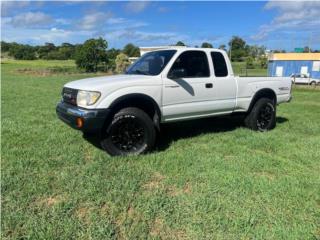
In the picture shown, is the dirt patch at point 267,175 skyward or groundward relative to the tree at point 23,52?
groundward

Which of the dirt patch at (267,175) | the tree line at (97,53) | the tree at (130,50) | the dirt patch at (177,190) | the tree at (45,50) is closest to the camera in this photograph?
the dirt patch at (177,190)

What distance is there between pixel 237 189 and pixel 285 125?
15.6ft

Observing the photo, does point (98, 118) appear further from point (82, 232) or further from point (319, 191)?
point (319, 191)

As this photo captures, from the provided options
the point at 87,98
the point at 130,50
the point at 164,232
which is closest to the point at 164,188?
the point at 164,232

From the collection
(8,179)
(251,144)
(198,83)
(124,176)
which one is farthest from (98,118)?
(251,144)

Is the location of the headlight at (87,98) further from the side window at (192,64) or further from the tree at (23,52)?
the tree at (23,52)

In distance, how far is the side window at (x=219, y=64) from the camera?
658 centimetres

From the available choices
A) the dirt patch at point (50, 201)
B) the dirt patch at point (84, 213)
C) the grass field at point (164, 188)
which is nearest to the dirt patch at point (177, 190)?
the grass field at point (164, 188)

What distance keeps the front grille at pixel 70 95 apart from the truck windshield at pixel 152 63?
4.36ft

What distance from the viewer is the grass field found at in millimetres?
3338

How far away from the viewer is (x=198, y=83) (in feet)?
20.3

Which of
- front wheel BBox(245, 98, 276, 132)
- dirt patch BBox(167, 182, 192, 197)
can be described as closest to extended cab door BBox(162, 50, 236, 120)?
front wheel BBox(245, 98, 276, 132)

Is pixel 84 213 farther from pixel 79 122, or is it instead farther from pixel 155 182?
pixel 79 122

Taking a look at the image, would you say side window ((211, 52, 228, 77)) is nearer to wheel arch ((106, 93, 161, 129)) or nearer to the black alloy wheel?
the black alloy wheel
